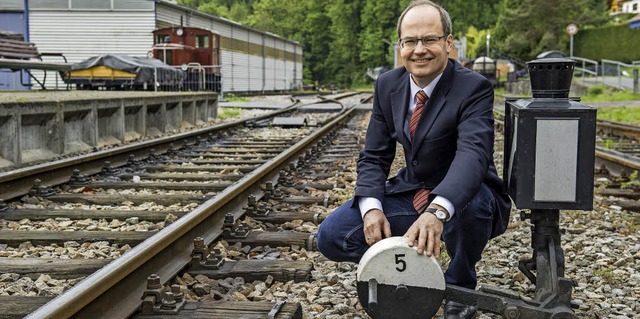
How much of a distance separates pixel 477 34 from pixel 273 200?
63.9 metres

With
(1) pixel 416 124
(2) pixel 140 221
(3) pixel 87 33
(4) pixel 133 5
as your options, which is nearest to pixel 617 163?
(2) pixel 140 221

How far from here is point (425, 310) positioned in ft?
8.73

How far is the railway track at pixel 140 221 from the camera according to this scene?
3025 millimetres

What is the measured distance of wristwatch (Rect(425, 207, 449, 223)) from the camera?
261 cm

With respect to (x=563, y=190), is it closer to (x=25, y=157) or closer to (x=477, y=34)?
(x=25, y=157)

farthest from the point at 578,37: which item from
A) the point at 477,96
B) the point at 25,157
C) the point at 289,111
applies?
the point at 477,96

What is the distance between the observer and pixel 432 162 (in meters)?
Answer: 2.97

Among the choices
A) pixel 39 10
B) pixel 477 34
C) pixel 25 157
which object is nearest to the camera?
pixel 25 157

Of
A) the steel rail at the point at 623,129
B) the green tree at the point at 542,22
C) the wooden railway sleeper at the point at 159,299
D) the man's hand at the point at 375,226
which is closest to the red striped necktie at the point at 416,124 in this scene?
the man's hand at the point at 375,226

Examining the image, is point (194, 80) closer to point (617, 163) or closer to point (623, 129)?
point (623, 129)

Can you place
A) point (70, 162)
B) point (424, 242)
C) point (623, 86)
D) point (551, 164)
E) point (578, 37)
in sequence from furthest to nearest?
point (578, 37) < point (623, 86) < point (70, 162) < point (551, 164) < point (424, 242)

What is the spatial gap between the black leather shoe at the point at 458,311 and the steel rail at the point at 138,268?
123 centimetres

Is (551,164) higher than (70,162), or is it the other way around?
(551,164)

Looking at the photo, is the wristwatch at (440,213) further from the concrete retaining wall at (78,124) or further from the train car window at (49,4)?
the train car window at (49,4)
